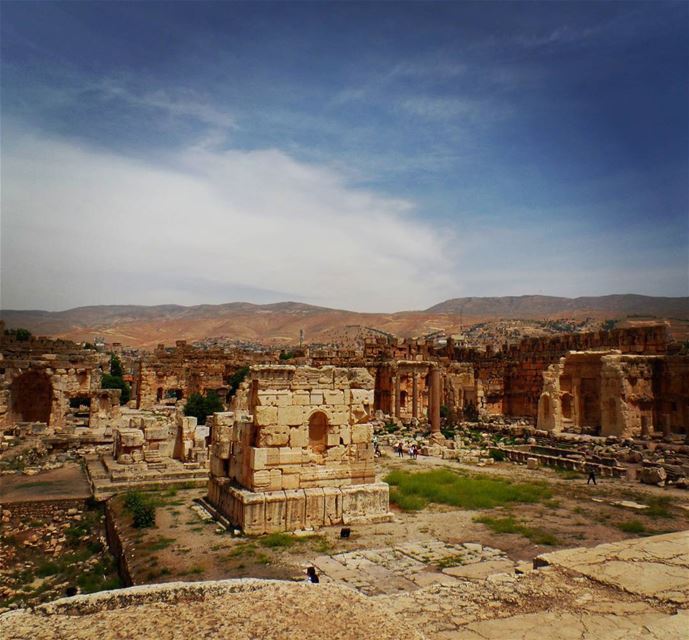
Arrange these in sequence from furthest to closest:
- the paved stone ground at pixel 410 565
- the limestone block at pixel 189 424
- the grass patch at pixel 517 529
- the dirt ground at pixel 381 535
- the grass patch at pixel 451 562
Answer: the limestone block at pixel 189 424, the grass patch at pixel 517 529, the dirt ground at pixel 381 535, the grass patch at pixel 451 562, the paved stone ground at pixel 410 565

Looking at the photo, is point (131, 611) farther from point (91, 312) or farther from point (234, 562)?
point (91, 312)

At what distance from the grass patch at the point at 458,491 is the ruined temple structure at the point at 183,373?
2304cm

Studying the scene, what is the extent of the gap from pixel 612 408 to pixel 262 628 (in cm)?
2409

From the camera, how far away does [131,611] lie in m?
4.32

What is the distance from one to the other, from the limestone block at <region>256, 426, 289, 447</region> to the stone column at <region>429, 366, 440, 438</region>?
1668cm

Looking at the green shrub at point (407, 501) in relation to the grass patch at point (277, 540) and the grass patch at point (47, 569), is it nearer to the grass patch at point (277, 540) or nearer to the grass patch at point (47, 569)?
the grass patch at point (277, 540)

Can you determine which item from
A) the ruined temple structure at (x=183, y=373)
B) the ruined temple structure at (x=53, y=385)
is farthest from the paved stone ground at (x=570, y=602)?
the ruined temple structure at (x=183, y=373)

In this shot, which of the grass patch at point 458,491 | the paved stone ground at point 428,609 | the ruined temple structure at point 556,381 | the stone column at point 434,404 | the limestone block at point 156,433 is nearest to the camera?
the paved stone ground at point 428,609

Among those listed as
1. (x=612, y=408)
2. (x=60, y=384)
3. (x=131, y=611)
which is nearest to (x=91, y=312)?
(x=60, y=384)

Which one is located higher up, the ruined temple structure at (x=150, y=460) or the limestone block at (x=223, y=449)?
the limestone block at (x=223, y=449)

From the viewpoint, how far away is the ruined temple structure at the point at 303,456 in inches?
460

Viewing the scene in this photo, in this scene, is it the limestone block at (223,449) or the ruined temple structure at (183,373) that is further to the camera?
the ruined temple structure at (183,373)

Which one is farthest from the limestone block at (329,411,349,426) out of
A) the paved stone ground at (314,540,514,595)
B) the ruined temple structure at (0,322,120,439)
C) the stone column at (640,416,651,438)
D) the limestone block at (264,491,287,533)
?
the stone column at (640,416,651,438)

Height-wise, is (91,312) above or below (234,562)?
above
